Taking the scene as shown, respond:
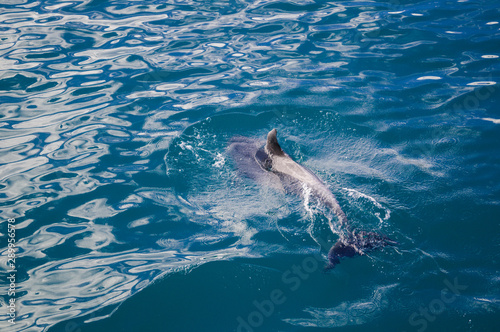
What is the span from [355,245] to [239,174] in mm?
2965

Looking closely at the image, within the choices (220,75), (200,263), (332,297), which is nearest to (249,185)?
(200,263)

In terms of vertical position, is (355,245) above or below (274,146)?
below

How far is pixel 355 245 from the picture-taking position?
6438mm

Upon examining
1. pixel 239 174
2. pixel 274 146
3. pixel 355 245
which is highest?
pixel 274 146

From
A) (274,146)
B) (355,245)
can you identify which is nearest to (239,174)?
(274,146)

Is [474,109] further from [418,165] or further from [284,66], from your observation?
[284,66]

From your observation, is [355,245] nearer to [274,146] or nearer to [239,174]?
[274,146]

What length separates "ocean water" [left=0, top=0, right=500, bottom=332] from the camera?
604 centimetres

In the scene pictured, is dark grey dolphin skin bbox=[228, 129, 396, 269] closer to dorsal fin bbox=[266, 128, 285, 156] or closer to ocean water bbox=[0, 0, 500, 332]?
dorsal fin bbox=[266, 128, 285, 156]

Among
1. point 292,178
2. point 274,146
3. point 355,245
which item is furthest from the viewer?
point 274,146

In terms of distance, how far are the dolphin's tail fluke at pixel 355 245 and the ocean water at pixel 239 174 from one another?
0.41ft

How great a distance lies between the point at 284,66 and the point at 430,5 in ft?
24.8

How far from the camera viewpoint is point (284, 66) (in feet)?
42.8

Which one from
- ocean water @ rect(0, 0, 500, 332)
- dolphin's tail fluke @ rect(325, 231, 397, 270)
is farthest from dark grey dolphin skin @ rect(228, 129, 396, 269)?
ocean water @ rect(0, 0, 500, 332)
